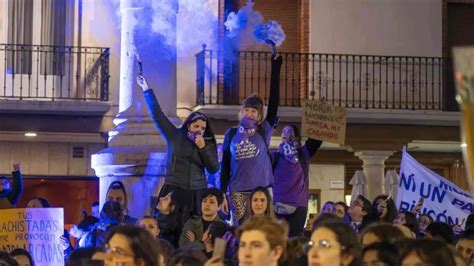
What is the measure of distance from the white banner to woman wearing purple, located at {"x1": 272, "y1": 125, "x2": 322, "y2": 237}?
3.23m

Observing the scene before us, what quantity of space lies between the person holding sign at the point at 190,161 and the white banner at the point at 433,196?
162 inches

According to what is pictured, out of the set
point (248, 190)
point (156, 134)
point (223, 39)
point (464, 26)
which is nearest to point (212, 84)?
point (223, 39)

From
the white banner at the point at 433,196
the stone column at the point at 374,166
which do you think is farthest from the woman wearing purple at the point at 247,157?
the stone column at the point at 374,166

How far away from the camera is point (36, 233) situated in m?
9.77

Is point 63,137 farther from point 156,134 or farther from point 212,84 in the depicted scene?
point 156,134

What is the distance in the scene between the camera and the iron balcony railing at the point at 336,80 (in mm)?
20672

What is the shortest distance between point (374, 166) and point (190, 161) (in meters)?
11.6

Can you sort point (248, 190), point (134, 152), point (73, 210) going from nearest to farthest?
1. point (248, 190)
2. point (134, 152)
3. point (73, 210)

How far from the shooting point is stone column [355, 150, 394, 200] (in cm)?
2083

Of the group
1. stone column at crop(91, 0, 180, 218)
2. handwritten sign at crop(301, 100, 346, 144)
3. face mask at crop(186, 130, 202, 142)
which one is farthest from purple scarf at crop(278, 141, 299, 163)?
handwritten sign at crop(301, 100, 346, 144)

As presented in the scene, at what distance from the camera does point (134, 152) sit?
1136cm

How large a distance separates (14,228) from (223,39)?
36.4ft

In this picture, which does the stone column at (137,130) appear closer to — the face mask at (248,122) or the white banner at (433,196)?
the face mask at (248,122)

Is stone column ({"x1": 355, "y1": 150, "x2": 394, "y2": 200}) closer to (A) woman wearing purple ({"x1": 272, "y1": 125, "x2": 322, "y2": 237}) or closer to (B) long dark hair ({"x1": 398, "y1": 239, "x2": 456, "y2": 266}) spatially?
(A) woman wearing purple ({"x1": 272, "y1": 125, "x2": 322, "y2": 237})
